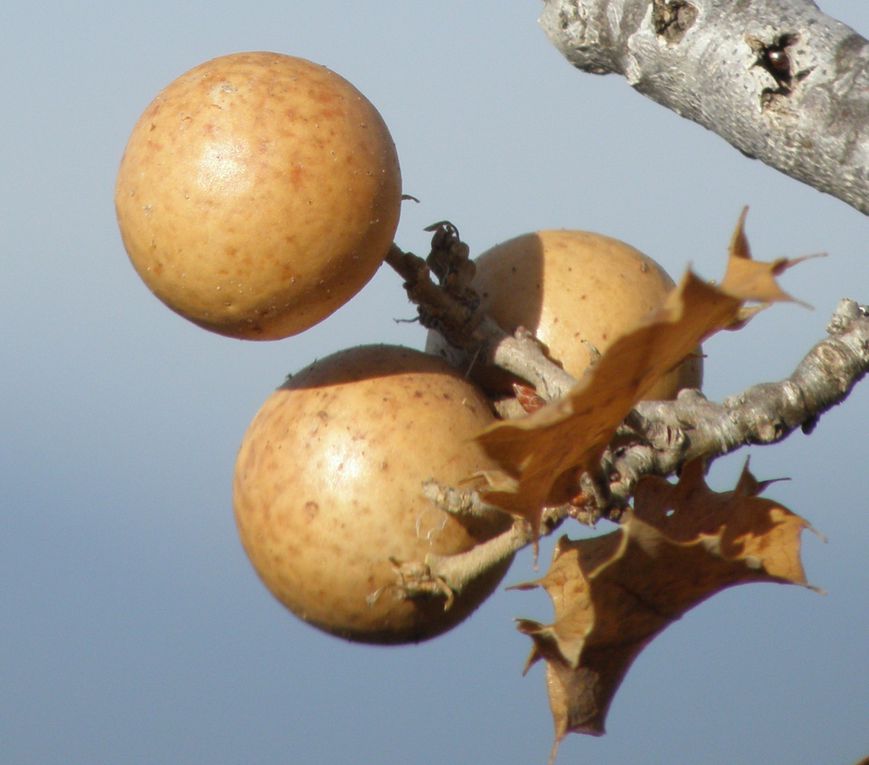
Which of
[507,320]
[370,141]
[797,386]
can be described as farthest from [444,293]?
[797,386]

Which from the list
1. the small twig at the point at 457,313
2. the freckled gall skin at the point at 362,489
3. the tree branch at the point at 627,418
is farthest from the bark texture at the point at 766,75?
the freckled gall skin at the point at 362,489

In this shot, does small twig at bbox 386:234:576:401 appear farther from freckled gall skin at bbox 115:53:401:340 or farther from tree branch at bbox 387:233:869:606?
freckled gall skin at bbox 115:53:401:340

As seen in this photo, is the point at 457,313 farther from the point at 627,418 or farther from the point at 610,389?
the point at 610,389

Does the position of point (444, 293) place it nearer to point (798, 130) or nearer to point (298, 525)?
point (298, 525)

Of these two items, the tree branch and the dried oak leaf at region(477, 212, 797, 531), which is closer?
the dried oak leaf at region(477, 212, 797, 531)

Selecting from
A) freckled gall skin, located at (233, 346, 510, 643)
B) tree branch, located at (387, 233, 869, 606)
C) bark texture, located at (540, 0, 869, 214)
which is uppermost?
bark texture, located at (540, 0, 869, 214)

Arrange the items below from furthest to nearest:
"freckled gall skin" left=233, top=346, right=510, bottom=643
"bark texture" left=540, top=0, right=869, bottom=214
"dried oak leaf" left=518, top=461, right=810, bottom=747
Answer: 1. "bark texture" left=540, top=0, right=869, bottom=214
2. "freckled gall skin" left=233, top=346, right=510, bottom=643
3. "dried oak leaf" left=518, top=461, right=810, bottom=747

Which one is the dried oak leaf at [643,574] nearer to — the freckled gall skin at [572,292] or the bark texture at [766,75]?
the freckled gall skin at [572,292]

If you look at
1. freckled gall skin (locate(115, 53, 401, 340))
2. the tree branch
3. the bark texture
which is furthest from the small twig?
the bark texture
